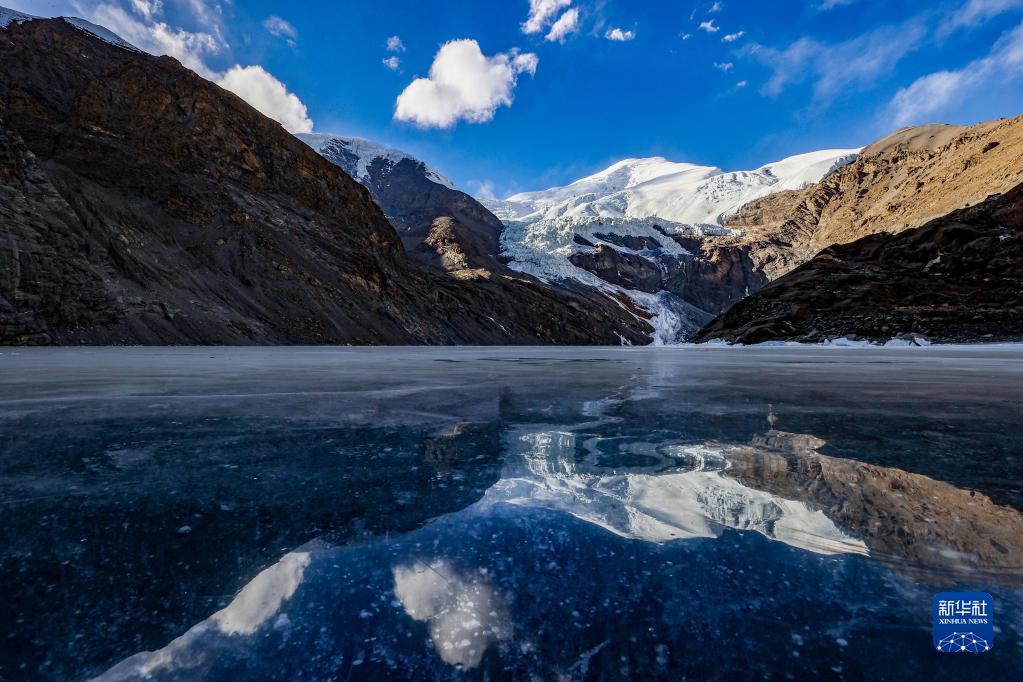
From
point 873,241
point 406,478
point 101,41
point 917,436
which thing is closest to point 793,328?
point 873,241

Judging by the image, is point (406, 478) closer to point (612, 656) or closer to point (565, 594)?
point (565, 594)

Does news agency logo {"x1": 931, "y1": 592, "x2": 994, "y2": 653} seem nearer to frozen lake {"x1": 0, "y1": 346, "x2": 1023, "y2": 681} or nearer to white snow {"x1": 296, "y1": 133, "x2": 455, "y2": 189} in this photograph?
frozen lake {"x1": 0, "y1": 346, "x2": 1023, "y2": 681}

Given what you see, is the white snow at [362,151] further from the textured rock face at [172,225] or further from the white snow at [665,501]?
the white snow at [665,501]

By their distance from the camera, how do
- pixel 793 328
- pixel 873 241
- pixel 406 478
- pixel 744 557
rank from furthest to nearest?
1. pixel 873 241
2. pixel 793 328
3. pixel 406 478
4. pixel 744 557

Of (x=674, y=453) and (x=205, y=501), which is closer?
(x=205, y=501)

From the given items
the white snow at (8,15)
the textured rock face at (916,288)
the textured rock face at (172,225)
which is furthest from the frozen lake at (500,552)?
the white snow at (8,15)

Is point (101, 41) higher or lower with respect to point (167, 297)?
higher

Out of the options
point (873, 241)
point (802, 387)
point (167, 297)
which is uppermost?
point (873, 241)

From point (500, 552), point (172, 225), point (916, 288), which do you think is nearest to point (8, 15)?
point (172, 225)
